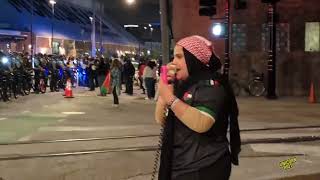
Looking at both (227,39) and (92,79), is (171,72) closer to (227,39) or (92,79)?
(227,39)

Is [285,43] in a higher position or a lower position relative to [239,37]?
lower

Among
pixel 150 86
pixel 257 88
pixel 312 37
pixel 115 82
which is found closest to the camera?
pixel 115 82

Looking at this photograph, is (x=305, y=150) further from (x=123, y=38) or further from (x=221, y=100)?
(x=123, y=38)

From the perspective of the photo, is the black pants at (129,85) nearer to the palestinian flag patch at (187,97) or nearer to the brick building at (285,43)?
the brick building at (285,43)

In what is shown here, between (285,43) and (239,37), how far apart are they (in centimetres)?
195

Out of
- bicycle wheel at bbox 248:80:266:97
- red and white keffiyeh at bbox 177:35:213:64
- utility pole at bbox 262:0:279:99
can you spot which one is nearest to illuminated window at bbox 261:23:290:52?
utility pole at bbox 262:0:279:99

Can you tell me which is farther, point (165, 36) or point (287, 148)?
point (165, 36)

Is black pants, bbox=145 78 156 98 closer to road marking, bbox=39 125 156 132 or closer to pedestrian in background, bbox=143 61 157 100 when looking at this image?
pedestrian in background, bbox=143 61 157 100

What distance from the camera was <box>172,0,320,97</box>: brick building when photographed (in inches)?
1002

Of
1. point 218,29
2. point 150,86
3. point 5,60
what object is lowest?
point 150,86

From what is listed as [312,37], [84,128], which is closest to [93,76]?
[312,37]

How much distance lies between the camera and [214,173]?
11.4ft

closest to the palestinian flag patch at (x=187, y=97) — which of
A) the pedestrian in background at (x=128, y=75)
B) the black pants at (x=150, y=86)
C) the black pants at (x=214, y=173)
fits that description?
the black pants at (x=214, y=173)

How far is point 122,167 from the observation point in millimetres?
9188
